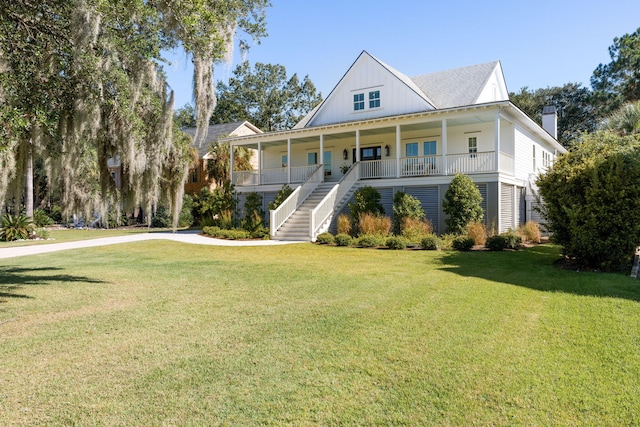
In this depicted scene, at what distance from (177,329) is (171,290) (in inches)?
90.0

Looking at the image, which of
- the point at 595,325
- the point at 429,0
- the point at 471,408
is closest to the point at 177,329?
the point at 471,408

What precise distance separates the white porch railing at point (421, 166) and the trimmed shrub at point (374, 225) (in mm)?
3214

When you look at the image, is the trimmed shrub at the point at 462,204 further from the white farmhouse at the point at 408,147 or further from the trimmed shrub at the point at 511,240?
the trimmed shrub at the point at 511,240

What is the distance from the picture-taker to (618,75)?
30078mm

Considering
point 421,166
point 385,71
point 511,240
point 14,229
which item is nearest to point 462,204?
point 511,240

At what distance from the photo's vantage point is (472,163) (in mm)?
16062

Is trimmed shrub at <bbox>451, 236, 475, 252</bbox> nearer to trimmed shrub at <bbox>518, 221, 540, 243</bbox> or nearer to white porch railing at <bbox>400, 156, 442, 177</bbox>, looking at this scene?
trimmed shrub at <bbox>518, 221, 540, 243</bbox>

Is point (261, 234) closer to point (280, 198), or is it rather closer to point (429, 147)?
point (280, 198)

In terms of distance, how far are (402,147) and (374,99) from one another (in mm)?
2806

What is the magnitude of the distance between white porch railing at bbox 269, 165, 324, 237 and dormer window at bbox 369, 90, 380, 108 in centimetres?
416

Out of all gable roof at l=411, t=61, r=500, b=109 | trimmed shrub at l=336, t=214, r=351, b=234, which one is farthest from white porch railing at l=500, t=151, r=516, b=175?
trimmed shrub at l=336, t=214, r=351, b=234

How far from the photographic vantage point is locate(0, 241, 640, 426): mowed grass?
2.77 meters

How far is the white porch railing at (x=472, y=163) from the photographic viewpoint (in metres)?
15.7

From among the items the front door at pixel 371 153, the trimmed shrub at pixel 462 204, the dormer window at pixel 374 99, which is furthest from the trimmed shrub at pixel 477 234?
the dormer window at pixel 374 99
